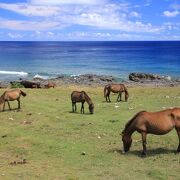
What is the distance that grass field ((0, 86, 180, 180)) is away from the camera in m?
13.5

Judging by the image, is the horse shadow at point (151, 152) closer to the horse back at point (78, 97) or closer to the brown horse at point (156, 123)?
the brown horse at point (156, 123)

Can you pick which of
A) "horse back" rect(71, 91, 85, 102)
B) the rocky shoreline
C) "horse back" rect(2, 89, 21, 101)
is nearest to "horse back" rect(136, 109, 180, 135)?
"horse back" rect(71, 91, 85, 102)

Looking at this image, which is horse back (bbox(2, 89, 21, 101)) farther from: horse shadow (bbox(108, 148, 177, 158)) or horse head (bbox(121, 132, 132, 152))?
horse head (bbox(121, 132, 132, 152))

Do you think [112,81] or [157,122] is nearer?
[157,122]

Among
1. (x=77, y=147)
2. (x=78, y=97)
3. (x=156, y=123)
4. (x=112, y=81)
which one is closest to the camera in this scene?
(x=156, y=123)

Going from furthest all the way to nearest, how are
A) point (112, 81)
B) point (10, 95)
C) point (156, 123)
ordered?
point (112, 81) < point (10, 95) < point (156, 123)

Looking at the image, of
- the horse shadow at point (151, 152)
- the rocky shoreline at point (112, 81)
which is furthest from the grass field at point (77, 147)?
the rocky shoreline at point (112, 81)

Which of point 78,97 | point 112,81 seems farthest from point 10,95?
point 112,81

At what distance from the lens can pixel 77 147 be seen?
54.0ft

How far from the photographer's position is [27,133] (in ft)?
62.3

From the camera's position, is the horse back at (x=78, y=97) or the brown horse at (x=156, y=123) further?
the horse back at (x=78, y=97)

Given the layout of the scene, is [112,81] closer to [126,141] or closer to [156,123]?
[126,141]

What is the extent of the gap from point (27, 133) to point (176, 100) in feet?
41.2

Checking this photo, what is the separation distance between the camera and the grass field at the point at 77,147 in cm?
1347
